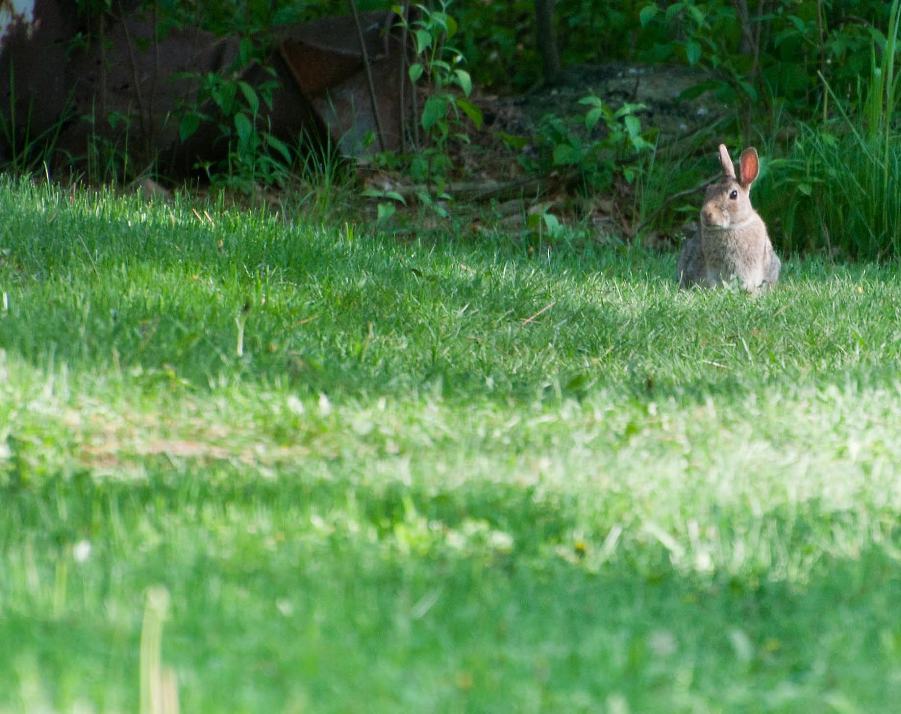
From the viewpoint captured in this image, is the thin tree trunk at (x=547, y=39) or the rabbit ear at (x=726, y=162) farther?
the thin tree trunk at (x=547, y=39)

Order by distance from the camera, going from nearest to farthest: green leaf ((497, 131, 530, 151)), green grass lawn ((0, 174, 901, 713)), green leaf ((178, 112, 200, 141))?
green grass lawn ((0, 174, 901, 713)) → green leaf ((178, 112, 200, 141)) → green leaf ((497, 131, 530, 151))

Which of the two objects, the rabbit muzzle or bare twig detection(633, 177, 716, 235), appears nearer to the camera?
the rabbit muzzle

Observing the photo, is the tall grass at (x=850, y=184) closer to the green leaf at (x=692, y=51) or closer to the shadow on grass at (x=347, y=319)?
the green leaf at (x=692, y=51)

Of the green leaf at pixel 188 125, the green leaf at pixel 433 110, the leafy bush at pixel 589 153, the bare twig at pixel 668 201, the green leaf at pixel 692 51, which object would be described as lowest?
the bare twig at pixel 668 201

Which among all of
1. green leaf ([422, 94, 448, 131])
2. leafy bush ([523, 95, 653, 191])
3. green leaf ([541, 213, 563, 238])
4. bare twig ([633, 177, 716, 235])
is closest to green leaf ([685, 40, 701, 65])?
leafy bush ([523, 95, 653, 191])

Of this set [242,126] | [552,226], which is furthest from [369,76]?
[552,226]

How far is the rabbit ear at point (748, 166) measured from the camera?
6352 millimetres

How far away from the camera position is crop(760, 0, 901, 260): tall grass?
→ 7641 mm

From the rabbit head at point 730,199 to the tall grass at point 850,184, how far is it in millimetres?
1330

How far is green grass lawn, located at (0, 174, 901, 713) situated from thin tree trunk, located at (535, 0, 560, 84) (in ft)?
18.6

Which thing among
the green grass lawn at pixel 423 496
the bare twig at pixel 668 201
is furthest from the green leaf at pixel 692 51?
the green grass lawn at pixel 423 496

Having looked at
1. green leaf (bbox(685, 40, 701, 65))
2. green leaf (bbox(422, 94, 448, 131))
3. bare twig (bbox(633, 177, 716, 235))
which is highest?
green leaf (bbox(685, 40, 701, 65))

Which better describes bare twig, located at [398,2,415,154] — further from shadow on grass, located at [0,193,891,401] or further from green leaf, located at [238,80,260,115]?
shadow on grass, located at [0,193,891,401]

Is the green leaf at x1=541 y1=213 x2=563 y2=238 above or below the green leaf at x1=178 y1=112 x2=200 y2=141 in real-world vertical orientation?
below
